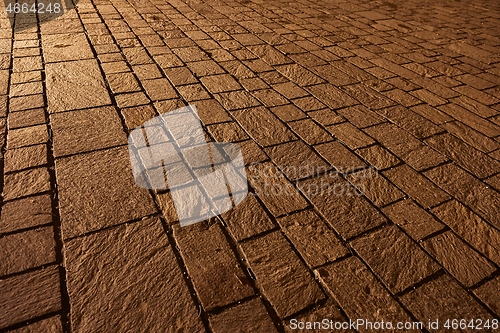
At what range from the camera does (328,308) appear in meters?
1.83

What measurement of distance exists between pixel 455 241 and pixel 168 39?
4382 mm

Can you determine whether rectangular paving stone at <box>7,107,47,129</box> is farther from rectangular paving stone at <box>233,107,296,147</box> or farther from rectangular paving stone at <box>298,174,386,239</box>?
rectangular paving stone at <box>298,174,386,239</box>

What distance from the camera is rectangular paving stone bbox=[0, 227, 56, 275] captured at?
1.92m

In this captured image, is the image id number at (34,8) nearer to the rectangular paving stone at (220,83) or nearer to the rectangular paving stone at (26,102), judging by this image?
the rectangular paving stone at (26,102)

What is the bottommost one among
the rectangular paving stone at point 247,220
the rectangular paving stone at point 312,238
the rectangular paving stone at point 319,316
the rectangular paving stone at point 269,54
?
the rectangular paving stone at point 319,316

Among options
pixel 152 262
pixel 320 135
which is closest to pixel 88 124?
pixel 152 262

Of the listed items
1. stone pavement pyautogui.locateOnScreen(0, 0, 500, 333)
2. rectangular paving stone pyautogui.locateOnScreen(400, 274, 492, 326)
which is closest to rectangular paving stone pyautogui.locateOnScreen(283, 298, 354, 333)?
stone pavement pyautogui.locateOnScreen(0, 0, 500, 333)

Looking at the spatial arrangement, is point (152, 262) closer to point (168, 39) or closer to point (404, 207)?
point (404, 207)

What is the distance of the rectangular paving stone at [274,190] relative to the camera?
2416 millimetres

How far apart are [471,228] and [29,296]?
271 centimetres

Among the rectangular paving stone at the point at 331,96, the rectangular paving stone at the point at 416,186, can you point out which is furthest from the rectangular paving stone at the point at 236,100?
the rectangular paving stone at the point at 416,186

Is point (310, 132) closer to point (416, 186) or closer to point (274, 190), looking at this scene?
point (274, 190)
